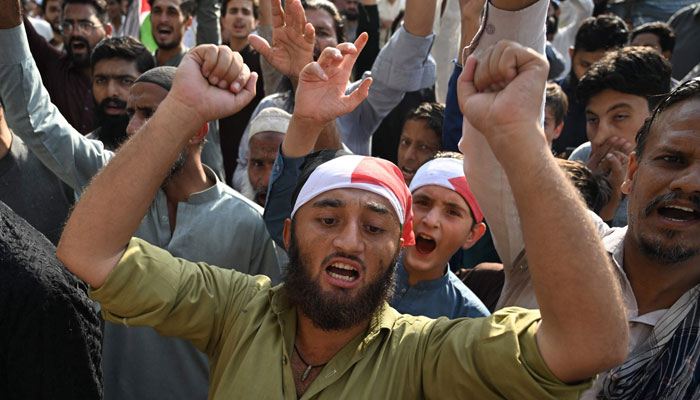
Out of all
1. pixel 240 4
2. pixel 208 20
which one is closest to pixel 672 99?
pixel 240 4

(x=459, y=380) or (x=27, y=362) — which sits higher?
(x=27, y=362)

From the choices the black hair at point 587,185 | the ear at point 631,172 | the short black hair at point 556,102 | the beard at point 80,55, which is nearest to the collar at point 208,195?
the black hair at point 587,185

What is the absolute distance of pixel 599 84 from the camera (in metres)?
3.86

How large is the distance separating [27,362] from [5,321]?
0.10m

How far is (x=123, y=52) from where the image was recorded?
181 inches

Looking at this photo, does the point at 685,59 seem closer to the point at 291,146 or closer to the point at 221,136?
the point at 221,136

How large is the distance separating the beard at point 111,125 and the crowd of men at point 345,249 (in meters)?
0.67

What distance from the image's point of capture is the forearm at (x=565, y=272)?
1498 mm

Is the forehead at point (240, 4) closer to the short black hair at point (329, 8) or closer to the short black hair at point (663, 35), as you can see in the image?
the short black hair at point (329, 8)

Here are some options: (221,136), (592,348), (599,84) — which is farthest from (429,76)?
(592,348)

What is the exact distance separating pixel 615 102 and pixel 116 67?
3205 mm

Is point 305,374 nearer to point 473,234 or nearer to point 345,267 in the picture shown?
point 345,267

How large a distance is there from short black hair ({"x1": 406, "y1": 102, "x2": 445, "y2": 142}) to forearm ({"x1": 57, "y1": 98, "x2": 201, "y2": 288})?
2.24 meters

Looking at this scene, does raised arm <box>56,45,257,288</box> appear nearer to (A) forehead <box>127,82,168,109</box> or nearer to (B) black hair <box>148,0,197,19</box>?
(A) forehead <box>127,82,168,109</box>
